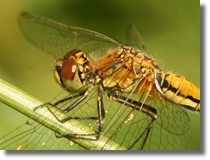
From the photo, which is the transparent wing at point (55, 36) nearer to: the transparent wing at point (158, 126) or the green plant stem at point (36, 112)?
the transparent wing at point (158, 126)

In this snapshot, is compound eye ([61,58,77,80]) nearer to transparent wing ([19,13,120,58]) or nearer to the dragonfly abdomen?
transparent wing ([19,13,120,58])

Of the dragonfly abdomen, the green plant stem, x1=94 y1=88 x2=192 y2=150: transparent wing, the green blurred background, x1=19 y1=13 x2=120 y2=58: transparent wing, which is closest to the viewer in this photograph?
the green plant stem

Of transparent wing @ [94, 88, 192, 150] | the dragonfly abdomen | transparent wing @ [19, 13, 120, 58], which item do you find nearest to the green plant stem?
transparent wing @ [94, 88, 192, 150]

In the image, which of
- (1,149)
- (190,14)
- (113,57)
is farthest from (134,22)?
(1,149)

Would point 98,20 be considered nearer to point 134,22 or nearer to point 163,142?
point 134,22

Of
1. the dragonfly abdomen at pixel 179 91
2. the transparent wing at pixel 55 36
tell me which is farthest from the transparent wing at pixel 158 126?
the transparent wing at pixel 55 36
